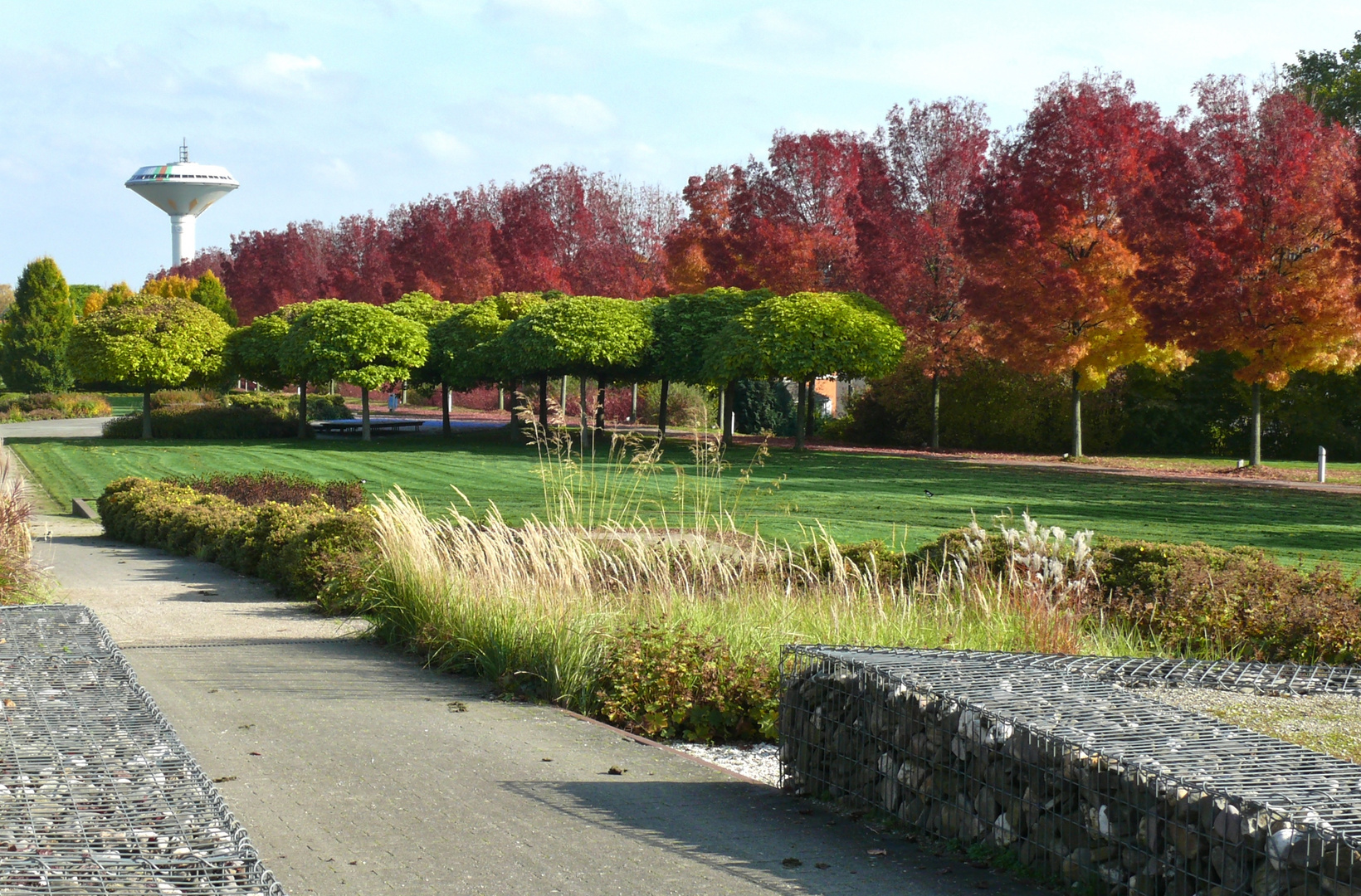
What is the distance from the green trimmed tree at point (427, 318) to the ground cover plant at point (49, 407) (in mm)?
18812

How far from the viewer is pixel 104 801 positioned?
10.9 feet

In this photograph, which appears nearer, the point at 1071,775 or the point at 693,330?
the point at 1071,775

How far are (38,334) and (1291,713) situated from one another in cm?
5786

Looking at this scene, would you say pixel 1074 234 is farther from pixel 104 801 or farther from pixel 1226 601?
pixel 104 801

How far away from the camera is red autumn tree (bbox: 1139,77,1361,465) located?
74.0 ft

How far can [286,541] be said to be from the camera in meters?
11.1

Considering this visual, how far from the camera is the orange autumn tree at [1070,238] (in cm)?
2631

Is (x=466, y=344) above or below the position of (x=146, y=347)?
above

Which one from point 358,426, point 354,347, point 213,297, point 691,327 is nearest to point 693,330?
point 691,327

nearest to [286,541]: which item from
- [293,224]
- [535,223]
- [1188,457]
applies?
[1188,457]

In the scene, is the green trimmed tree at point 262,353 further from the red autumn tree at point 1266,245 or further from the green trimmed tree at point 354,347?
the red autumn tree at point 1266,245

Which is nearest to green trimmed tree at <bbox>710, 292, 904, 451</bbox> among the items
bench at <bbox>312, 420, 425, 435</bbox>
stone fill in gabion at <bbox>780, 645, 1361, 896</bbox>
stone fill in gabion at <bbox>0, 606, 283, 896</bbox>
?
bench at <bbox>312, 420, 425, 435</bbox>

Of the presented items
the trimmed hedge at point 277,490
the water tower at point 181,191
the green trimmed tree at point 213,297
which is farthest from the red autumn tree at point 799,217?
the water tower at point 181,191

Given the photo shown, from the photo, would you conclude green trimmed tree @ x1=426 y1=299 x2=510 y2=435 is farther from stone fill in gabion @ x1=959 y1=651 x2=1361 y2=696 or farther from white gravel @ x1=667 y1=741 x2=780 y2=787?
stone fill in gabion @ x1=959 y1=651 x2=1361 y2=696
